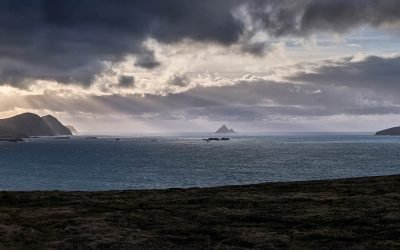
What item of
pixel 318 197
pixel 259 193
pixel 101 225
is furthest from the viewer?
pixel 259 193

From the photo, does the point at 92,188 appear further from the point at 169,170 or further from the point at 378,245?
the point at 378,245

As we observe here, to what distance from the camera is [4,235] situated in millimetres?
31375

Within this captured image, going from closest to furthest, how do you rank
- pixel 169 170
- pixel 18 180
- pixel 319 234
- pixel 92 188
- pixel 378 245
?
pixel 378 245 < pixel 319 234 < pixel 92 188 < pixel 18 180 < pixel 169 170

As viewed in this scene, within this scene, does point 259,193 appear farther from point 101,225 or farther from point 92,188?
point 92,188

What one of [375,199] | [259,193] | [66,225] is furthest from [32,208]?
[375,199]

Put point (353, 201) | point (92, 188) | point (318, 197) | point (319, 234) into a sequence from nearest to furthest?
point (319, 234)
point (353, 201)
point (318, 197)
point (92, 188)

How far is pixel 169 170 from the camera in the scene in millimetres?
146000

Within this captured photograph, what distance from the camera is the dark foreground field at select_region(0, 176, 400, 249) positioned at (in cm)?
2902

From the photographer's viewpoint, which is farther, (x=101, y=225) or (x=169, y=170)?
(x=169, y=170)

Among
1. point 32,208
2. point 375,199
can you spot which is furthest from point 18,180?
point 375,199

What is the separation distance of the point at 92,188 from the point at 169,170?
43050 mm

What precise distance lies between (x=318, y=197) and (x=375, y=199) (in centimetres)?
604

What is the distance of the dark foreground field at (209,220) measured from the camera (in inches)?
1142

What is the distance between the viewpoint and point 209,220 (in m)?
36.7
